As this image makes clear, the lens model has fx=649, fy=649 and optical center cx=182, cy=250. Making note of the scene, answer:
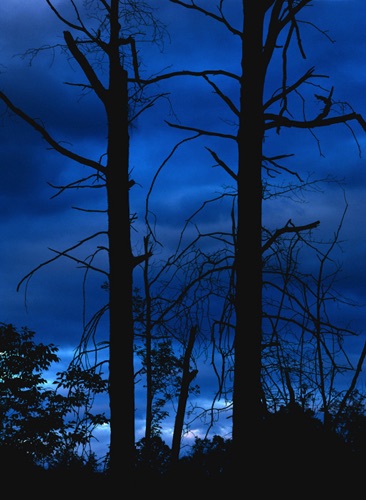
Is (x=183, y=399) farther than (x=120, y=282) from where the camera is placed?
Yes

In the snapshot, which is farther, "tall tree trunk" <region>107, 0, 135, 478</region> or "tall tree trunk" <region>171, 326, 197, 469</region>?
"tall tree trunk" <region>171, 326, 197, 469</region>

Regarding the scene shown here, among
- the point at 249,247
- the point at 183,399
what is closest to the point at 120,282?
the point at 249,247

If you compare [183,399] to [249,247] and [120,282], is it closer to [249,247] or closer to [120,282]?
[120,282]

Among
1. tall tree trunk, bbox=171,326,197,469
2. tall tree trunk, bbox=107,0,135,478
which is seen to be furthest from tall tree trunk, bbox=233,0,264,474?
tall tree trunk, bbox=171,326,197,469

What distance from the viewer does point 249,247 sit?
6.67 meters

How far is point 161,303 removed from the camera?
864 cm

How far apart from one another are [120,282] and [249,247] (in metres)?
2.06

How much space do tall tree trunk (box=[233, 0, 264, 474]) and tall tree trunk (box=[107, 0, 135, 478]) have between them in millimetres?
1768

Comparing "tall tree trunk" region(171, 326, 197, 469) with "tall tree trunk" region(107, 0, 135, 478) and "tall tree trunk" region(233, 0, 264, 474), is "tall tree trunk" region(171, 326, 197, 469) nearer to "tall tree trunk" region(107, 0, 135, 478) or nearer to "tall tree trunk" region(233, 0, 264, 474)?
"tall tree trunk" region(107, 0, 135, 478)

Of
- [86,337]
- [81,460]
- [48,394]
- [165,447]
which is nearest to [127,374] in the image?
[86,337]

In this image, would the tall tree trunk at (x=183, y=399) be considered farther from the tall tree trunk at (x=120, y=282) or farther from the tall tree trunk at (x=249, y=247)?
the tall tree trunk at (x=249, y=247)

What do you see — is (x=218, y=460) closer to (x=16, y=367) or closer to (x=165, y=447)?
(x=165, y=447)

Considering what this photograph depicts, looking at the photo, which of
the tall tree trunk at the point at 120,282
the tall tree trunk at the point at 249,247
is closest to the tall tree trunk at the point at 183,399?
the tall tree trunk at the point at 120,282

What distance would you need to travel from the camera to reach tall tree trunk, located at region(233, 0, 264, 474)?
641 centimetres
